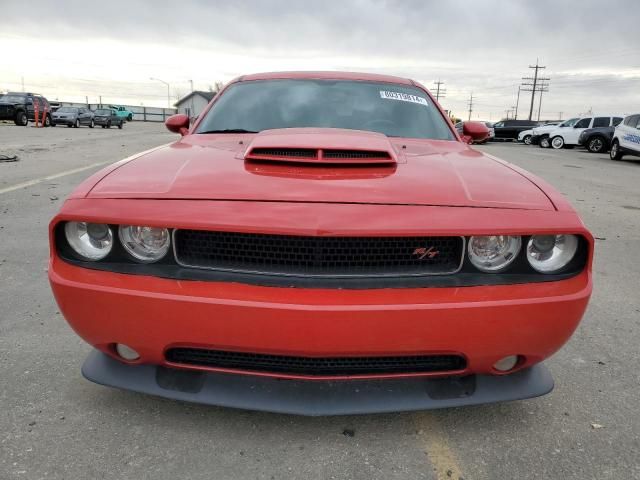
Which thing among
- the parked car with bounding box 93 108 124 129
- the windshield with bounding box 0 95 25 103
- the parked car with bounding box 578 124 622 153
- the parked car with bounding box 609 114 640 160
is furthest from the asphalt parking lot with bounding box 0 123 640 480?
the parked car with bounding box 93 108 124 129

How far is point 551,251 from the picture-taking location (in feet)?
5.82

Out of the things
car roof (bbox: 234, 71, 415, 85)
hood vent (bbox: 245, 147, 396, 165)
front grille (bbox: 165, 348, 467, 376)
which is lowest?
front grille (bbox: 165, 348, 467, 376)

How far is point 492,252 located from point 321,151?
2.49 feet

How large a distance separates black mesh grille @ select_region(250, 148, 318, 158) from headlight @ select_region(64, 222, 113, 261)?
65 cm

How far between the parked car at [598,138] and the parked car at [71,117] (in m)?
27.0

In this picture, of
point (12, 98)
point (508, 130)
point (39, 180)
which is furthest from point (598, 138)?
point (12, 98)

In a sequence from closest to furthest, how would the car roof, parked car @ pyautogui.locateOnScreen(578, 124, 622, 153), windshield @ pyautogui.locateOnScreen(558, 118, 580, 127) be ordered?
the car roof → parked car @ pyautogui.locateOnScreen(578, 124, 622, 153) → windshield @ pyautogui.locateOnScreen(558, 118, 580, 127)

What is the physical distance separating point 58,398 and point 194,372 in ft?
2.38

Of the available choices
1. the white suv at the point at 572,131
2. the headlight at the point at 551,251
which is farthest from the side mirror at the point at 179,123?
the white suv at the point at 572,131

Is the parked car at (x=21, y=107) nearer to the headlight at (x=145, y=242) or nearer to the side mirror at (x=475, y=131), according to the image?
the side mirror at (x=475, y=131)

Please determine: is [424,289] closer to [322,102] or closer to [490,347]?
[490,347]

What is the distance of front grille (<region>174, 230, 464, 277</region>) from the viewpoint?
1671 millimetres

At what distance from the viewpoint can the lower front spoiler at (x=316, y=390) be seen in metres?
1.72

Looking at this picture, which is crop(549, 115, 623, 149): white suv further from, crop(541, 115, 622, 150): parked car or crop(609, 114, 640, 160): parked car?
crop(609, 114, 640, 160): parked car
